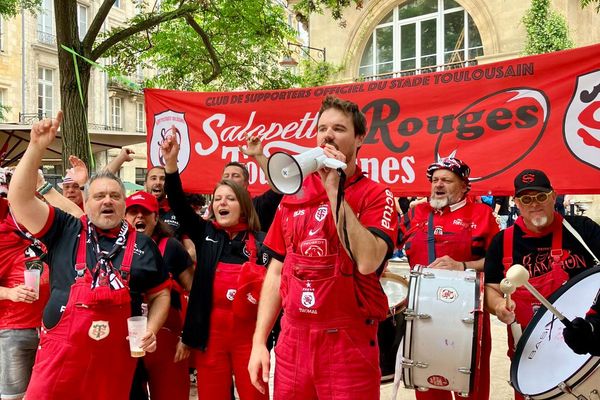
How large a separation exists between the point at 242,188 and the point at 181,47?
332 inches

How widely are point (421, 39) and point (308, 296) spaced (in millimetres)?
20528

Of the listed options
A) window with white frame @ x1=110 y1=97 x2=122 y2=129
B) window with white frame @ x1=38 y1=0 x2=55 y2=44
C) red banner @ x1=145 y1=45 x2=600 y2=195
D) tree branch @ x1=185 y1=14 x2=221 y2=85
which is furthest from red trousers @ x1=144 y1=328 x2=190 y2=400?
window with white frame @ x1=110 y1=97 x2=122 y2=129

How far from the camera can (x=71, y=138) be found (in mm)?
7742

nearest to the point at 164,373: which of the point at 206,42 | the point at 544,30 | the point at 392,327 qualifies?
the point at 392,327

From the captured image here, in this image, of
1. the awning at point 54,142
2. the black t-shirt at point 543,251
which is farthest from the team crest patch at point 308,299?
the awning at point 54,142

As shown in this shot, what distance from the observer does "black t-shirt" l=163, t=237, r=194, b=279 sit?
3.93 metres

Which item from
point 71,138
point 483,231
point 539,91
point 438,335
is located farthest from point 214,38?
point 438,335

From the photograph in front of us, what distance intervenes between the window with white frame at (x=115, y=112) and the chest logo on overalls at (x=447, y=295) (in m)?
33.7

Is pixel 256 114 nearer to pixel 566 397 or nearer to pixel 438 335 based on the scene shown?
pixel 438 335

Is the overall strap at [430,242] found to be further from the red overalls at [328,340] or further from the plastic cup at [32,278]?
the plastic cup at [32,278]

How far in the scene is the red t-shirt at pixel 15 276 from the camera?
4324 millimetres

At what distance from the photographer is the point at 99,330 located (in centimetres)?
310

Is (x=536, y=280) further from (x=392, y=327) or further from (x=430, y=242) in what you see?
(x=392, y=327)

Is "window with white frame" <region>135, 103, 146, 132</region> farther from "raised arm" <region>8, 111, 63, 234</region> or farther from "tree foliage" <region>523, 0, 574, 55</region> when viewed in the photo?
"raised arm" <region>8, 111, 63, 234</region>
